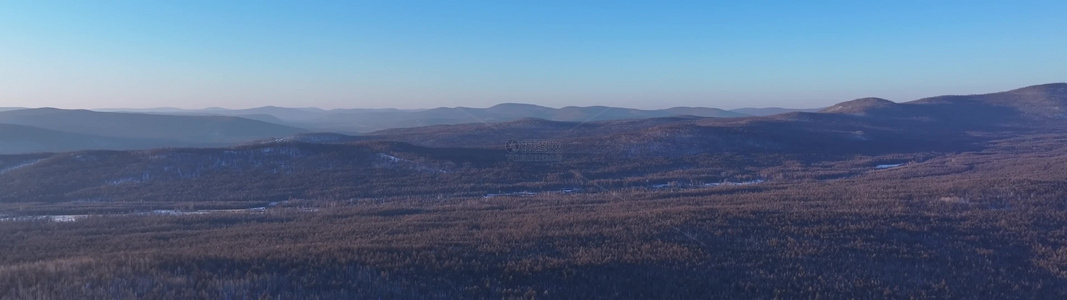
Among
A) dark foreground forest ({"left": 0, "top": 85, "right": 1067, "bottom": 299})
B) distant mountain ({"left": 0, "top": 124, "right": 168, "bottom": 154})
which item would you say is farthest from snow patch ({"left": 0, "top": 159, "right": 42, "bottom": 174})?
distant mountain ({"left": 0, "top": 124, "right": 168, "bottom": 154})

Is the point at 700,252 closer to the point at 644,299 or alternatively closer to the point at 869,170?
the point at 644,299

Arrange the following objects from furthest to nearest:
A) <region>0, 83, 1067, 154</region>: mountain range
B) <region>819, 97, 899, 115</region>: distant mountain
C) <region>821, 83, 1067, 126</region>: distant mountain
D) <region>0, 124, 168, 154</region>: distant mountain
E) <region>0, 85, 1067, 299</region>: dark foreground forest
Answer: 1. <region>819, 97, 899, 115</region>: distant mountain
2. <region>821, 83, 1067, 126</region>: distant mountain
3. <region>0, 124, 168, 154</region>: distant mountain
4. <region>0, 83, 1067, 154</region>: mountain range
5. <region>0, 85, 1067, 299</region>: dark foreground forest

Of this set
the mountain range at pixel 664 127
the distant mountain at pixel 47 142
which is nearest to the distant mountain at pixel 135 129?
the distant mountain at pixel 47 142

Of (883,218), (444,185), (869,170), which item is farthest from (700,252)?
(869,170)

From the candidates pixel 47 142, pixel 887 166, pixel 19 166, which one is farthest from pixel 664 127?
pixel 47 142

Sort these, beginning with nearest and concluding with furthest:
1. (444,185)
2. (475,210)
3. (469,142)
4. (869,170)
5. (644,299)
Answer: (644,299)
(475,210)
(444,185)
(869,170)
(469,142)

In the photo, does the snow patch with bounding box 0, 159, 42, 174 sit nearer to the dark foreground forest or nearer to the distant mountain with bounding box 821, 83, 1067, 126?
the dark foreground forest

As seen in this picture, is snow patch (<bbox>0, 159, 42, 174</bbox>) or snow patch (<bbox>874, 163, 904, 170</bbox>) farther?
snow patch (<bbox>874, 163, 904, 170</bbox>)
